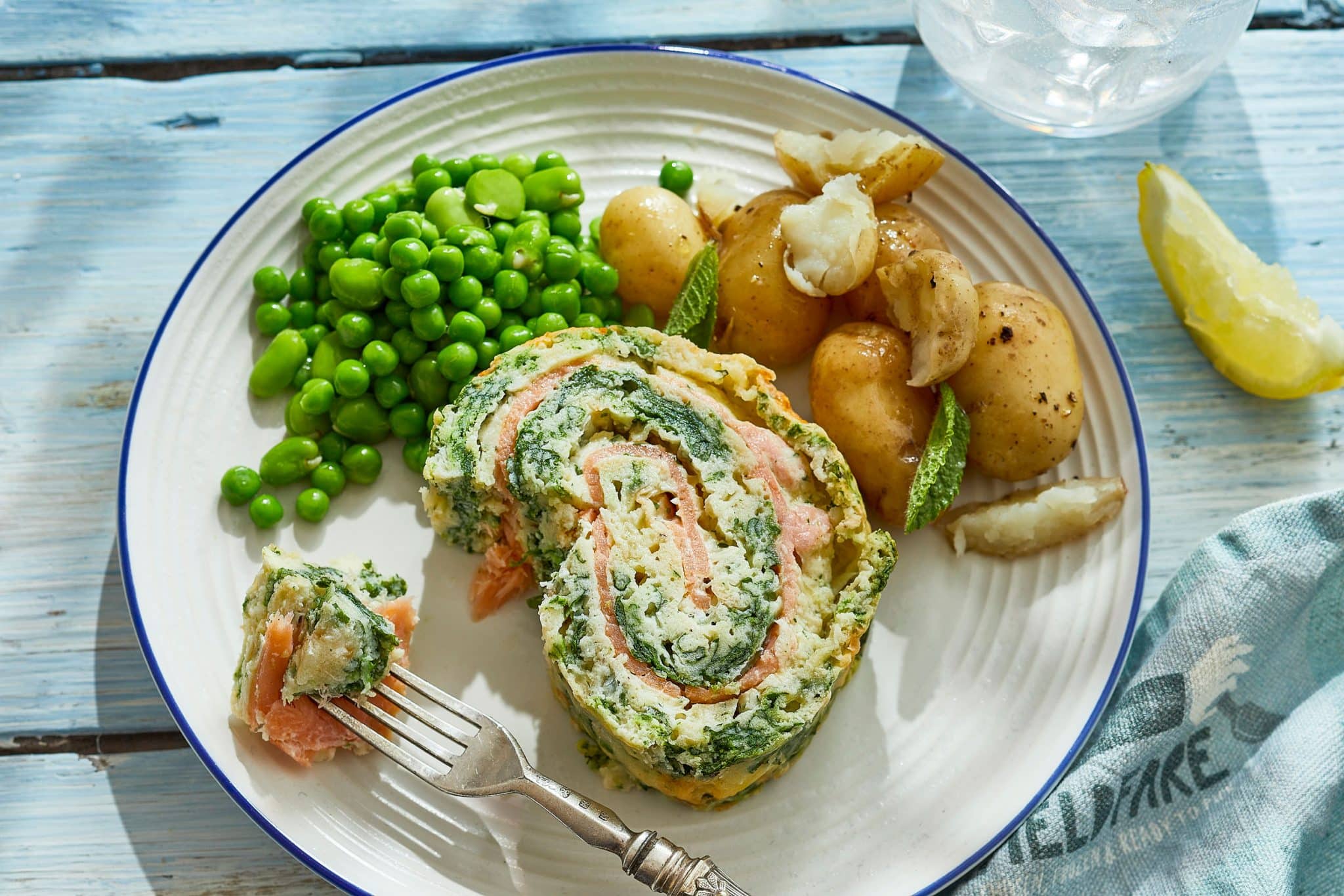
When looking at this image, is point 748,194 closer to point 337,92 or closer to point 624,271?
point 624,271

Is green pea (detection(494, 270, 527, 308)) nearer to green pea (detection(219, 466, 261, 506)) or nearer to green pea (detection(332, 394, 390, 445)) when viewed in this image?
green pea (detection(332, 394, 390, 445))

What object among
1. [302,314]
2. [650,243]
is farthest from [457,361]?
[650,243]

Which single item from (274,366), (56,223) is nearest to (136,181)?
(56,223)

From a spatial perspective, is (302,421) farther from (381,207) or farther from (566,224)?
(566,224)

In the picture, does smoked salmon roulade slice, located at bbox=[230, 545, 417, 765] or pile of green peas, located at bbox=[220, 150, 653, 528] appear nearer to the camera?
smoked salmon roulade slice, located at bbox=[230, 545, 417, 765]

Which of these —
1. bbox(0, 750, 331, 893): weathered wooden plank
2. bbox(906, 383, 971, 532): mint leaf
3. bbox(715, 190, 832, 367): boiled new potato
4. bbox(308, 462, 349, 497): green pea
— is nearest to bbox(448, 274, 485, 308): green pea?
bbox(308, 462, 349, 497): green pea

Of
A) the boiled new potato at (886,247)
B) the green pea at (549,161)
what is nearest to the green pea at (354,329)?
the green pea at (549,161)
